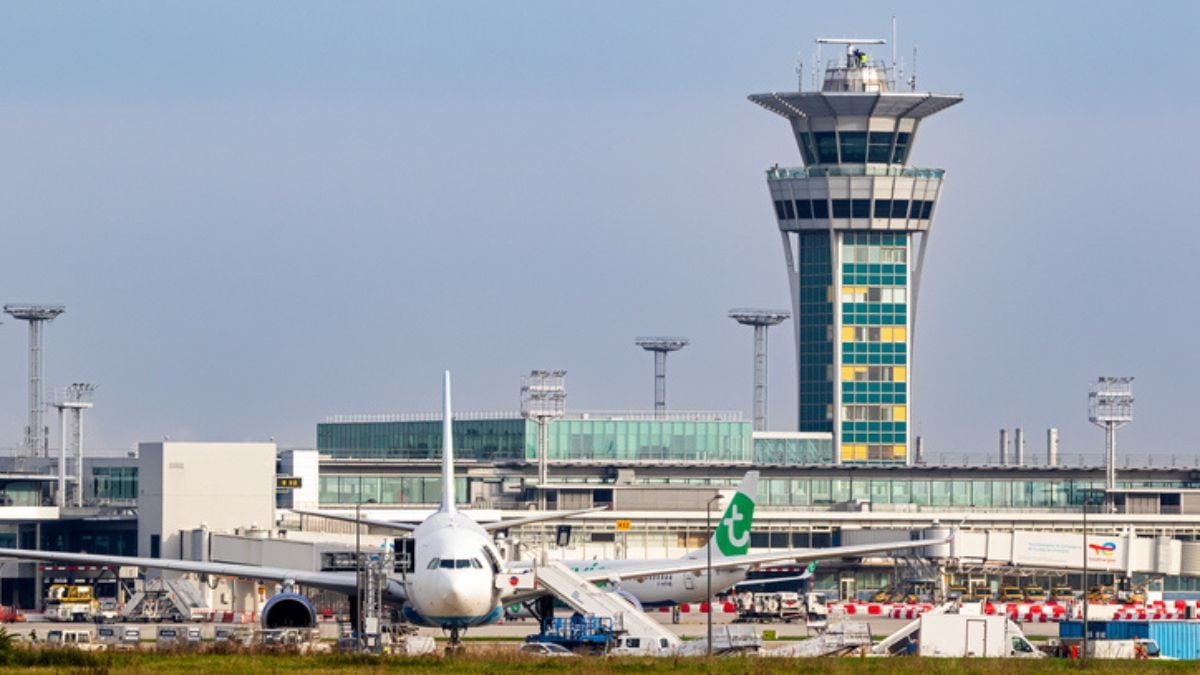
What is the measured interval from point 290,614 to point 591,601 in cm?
1458

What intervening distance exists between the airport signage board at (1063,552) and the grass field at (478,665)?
8949cm

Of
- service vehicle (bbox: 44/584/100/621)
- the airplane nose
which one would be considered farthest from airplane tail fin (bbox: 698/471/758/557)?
the airplane nose

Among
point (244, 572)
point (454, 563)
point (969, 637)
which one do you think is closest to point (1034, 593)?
point (969, 637)

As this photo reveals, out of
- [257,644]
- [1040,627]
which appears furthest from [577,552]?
[257,644]

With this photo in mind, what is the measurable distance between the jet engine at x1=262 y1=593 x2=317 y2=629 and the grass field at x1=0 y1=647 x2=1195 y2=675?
1255 cm

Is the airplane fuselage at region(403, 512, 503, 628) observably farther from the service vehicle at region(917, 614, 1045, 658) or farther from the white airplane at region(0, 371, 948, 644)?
the service vehicle at region(917, 614, 1045, 658)

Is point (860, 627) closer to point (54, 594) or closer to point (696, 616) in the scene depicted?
point (696, 616)

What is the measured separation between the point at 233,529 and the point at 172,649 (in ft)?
268

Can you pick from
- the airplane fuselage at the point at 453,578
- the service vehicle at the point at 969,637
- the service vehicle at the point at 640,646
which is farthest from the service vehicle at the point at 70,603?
the service vehicle at the point at 969,637

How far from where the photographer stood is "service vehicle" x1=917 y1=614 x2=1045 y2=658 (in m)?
107

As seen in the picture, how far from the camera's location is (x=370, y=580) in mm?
105312

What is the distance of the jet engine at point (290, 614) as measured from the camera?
4190 inches

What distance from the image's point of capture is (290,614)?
106750mm

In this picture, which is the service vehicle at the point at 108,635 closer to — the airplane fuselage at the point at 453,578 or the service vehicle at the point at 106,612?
the airplane fuselage at the point at 453,578
